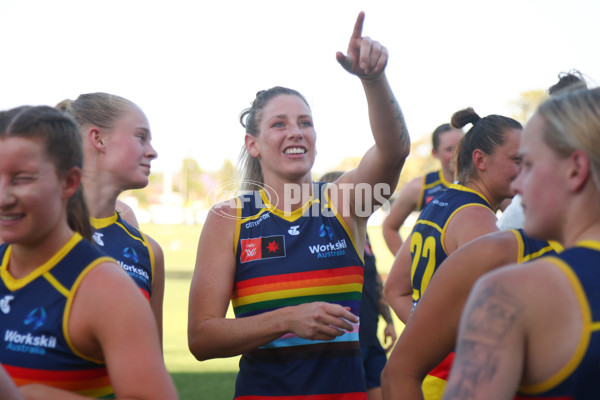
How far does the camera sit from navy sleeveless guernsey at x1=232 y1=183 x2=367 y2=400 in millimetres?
2781

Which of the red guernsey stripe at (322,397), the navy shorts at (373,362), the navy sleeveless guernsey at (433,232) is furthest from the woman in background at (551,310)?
the navy shorts at (373,362)

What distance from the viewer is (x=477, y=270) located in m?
1.92

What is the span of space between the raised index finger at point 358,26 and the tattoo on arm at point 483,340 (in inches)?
52.0

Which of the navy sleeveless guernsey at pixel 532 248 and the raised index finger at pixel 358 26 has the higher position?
the raised index finger at pixel 358 26

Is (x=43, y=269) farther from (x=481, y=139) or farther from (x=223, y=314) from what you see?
(x=481, y=139)

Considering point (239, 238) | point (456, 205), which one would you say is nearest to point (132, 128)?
point (239, 238)

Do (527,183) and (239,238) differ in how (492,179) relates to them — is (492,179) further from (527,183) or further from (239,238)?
(527,183)

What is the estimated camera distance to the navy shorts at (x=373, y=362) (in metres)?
4.61

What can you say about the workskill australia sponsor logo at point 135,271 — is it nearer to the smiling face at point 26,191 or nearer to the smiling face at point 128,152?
the smiling face at point 128,152

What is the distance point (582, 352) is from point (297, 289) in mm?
1642

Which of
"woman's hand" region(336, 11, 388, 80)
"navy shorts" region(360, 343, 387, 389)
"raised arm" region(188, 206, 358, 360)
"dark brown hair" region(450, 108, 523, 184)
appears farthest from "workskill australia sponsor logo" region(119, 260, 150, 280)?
"navy shorts" region(360, 343, 387, 389)

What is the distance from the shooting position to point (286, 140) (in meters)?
3.15

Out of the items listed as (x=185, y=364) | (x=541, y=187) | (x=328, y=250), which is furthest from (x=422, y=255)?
(x=185, y=364)

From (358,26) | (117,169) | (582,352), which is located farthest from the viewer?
(117,169)
